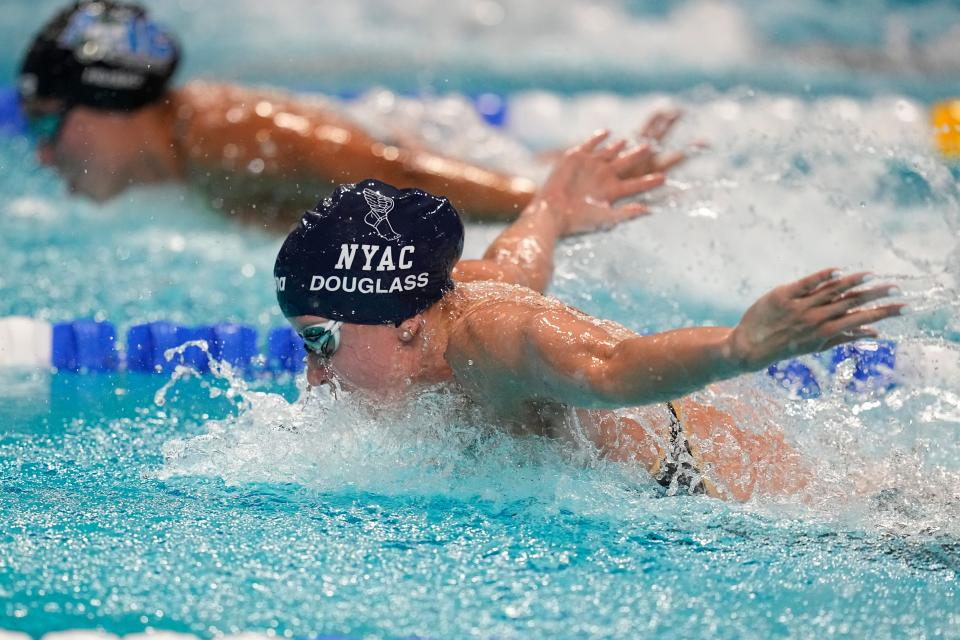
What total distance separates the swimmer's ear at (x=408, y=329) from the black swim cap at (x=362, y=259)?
1 centimetres

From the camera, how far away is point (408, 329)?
2.21 m

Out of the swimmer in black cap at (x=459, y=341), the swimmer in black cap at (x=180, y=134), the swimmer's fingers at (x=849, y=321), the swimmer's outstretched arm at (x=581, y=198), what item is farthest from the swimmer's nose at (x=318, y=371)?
the swimmer in black cap at (x=180, y=134)

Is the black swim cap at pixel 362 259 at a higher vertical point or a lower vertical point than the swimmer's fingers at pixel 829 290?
lower

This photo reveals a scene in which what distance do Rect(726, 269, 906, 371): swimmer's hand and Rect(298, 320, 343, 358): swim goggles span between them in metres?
0.81

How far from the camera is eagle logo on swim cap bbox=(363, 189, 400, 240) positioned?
2191mm

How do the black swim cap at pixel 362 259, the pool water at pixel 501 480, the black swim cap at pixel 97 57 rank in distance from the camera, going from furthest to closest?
the black swim cap at pixel 97 57, the black swim cap at pixel 362 259, the pool water at pixel 501 480

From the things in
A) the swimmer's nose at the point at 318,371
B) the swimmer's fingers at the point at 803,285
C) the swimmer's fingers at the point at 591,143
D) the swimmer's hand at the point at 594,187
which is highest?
the swimmer's fingers at the point at 591,143

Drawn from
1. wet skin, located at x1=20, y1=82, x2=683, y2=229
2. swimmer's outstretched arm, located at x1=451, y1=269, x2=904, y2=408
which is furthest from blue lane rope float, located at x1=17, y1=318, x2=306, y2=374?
swimmer's outstretched arm, located at x1=451, y1=269, x2=904, y2=408

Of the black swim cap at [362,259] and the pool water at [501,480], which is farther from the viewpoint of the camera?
the black swim cap at [362,259]

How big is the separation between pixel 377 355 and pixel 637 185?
3.44ft

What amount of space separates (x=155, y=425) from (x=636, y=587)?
1.32m

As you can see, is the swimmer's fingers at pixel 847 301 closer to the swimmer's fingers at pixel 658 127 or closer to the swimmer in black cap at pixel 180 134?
the swimmer's fingers at pixel 658 127

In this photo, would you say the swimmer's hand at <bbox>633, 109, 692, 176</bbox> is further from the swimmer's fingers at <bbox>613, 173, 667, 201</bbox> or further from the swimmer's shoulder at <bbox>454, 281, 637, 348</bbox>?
the swimmer's shoulder at <bbox>454, 281, 637, 348</bbox>

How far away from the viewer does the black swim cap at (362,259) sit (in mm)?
2182
